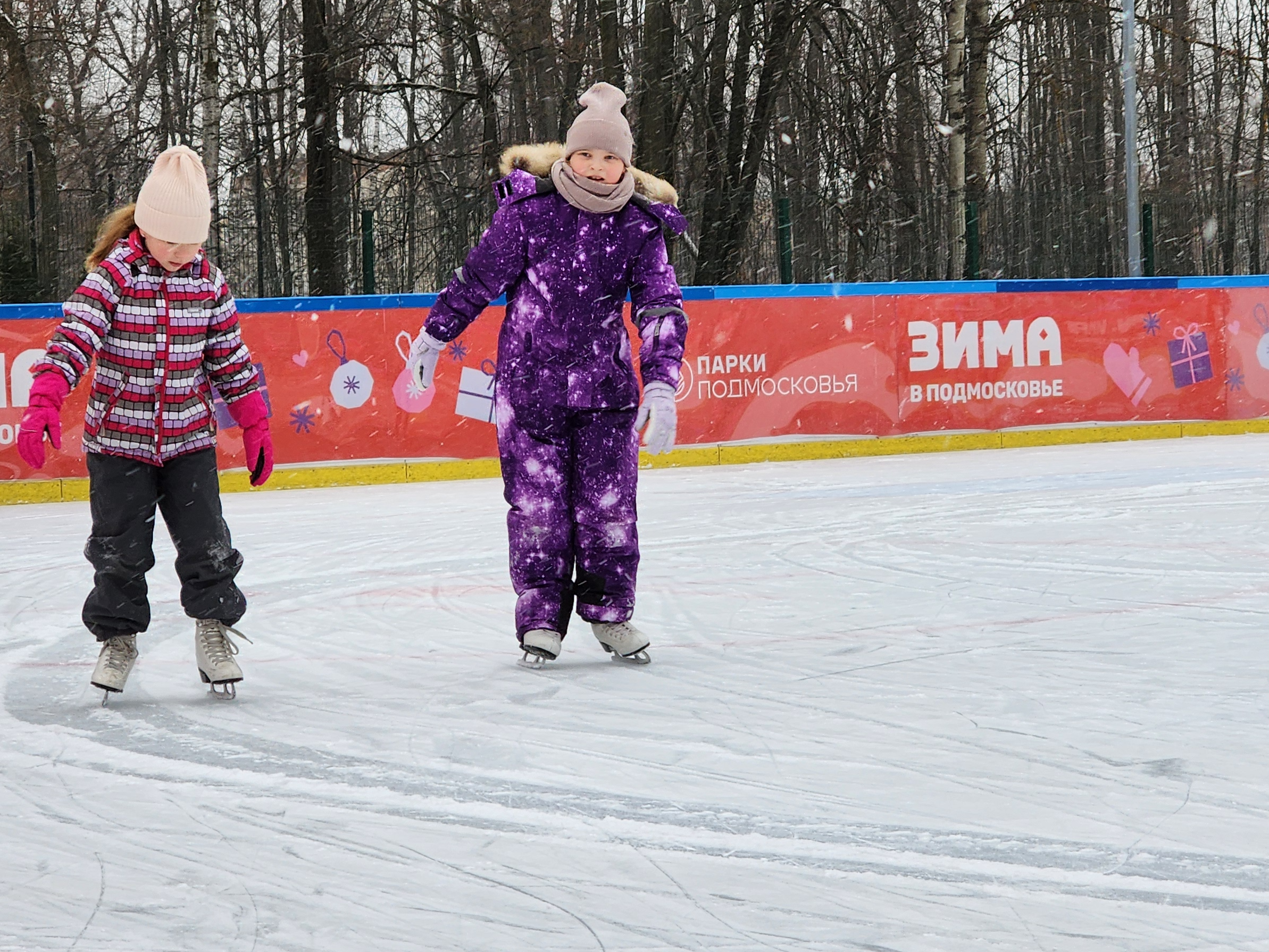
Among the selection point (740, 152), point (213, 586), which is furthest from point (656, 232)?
point (740, 152)

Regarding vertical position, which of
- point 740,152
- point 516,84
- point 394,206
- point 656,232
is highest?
point 516,84

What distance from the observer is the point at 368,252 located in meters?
11.6

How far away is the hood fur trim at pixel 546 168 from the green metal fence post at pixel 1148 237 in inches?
475

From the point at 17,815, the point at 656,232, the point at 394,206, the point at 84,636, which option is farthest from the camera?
the point at 394,206

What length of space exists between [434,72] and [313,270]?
8.00 metres

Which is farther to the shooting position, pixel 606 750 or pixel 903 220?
pixel 903 220

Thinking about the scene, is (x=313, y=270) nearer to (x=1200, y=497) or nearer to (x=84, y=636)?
(x=1200, y=497)

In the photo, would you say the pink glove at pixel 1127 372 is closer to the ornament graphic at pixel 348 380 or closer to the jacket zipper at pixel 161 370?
the ornament graphic at pixel 348 380

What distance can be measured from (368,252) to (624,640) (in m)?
8.14

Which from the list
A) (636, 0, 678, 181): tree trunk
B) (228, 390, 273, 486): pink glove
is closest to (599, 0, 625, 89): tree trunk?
(636, 0, 678, 181): tree trunk

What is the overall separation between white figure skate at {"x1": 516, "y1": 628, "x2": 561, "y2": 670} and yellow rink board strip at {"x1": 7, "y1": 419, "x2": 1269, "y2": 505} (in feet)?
20.7

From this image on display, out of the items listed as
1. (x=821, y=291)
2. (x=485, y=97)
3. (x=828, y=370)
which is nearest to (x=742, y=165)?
(x=485, y=97)

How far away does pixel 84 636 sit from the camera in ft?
15.2

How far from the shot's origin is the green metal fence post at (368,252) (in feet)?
37.7
